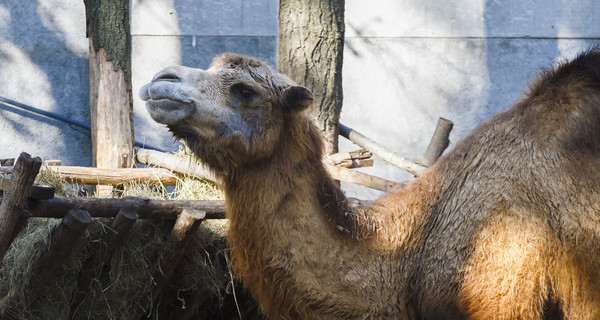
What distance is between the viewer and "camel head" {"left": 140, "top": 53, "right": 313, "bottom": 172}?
3.65 metres

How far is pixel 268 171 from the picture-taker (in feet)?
12.7

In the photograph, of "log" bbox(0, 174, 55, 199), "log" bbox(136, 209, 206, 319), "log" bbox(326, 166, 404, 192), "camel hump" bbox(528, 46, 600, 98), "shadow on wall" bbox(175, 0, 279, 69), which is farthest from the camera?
"shadow on wall" bbox(175, 0, 279, 69)

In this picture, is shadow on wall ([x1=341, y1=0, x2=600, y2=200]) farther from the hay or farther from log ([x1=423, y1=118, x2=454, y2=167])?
the hay

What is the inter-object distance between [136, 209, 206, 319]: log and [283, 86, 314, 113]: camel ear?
1056 mm

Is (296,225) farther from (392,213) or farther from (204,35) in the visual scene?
(204,35)

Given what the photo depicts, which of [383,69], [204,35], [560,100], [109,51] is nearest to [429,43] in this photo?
[383,69]

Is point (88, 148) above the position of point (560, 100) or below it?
below

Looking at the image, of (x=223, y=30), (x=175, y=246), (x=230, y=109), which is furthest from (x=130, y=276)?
(x=223, y=30)

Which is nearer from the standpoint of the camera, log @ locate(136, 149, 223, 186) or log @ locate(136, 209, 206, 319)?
log @ locate(136, 209, 206, 319)

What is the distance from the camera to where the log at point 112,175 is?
223 inches

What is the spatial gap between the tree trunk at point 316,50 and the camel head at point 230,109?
7.42 ft

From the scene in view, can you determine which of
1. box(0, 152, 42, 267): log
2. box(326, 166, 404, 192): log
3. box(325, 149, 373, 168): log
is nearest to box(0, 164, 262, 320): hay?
box(0, 152, 42, 267): log

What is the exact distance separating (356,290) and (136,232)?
171 centimetres

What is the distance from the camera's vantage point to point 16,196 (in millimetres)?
3805
